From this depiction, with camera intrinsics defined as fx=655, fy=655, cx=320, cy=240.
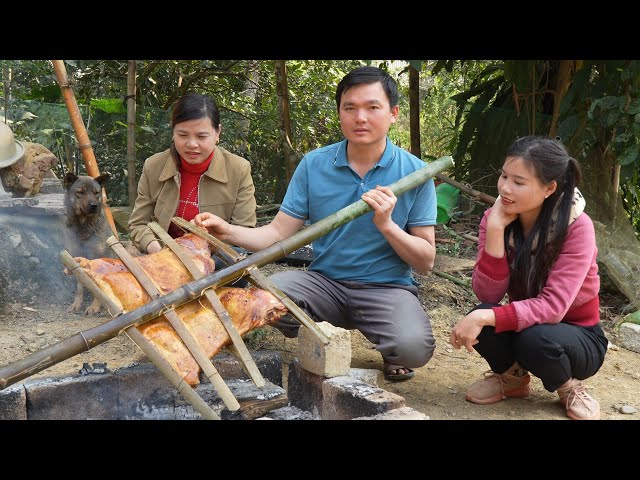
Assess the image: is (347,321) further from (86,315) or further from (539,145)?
(86,315)

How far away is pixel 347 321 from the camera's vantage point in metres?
3.69

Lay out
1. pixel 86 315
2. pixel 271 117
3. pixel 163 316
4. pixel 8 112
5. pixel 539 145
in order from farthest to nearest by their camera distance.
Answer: pixel 271 117 < pixel 8 112 < pixel 86 315 < pixel 539 145 < pixel 163 316

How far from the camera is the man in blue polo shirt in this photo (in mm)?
3303

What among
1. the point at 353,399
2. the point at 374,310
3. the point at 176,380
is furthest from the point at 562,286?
the point at 176,380

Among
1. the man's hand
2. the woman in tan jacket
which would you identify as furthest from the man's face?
the woman in tan jacket

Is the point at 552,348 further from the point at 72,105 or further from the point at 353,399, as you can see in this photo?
the point at 72,105

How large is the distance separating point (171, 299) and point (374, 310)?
51.2 inches

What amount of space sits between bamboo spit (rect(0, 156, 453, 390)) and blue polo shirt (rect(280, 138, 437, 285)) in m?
0.32

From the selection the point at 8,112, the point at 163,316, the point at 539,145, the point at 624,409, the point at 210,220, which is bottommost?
the point at 624,409

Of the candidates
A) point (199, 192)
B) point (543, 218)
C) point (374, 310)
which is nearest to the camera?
point (543, 218)

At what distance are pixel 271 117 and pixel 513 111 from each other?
3436 millimetres

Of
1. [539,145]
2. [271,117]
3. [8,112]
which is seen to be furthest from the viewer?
[271,117]

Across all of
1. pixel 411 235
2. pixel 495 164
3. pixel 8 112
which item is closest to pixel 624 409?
pixel 411 235

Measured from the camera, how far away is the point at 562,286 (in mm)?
3008
